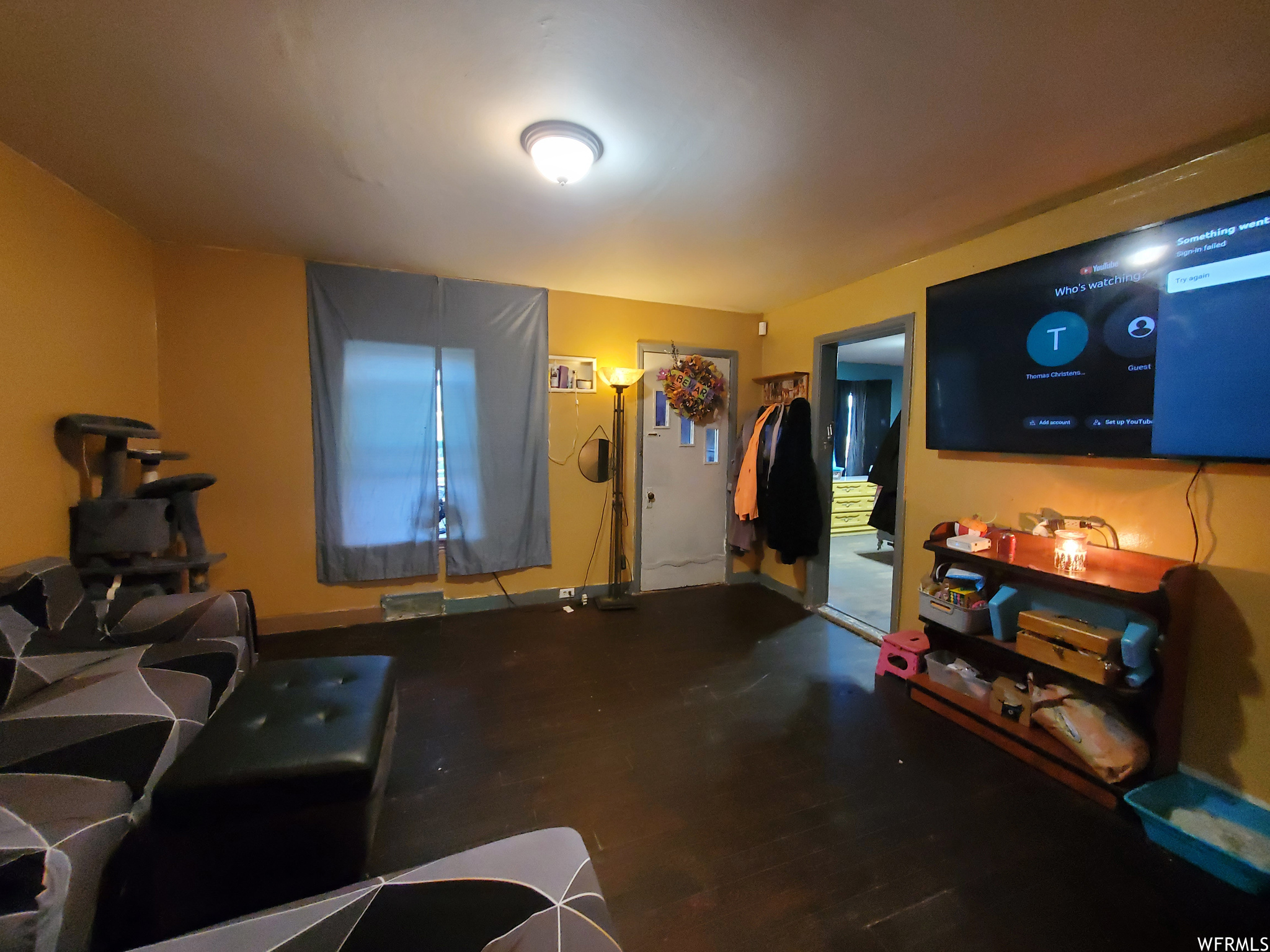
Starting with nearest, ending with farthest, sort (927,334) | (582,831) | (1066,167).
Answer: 1. (582,831)
2. (1066,167)
3. (927,334)

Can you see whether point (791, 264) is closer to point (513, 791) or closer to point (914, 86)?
point (914, 86)

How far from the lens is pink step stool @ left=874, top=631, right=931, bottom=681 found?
2375 mm

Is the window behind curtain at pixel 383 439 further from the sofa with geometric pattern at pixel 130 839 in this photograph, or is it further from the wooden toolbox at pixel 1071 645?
the wooden toolbox at pixel 1071 645

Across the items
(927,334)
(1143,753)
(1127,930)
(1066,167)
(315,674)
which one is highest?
(1066,167)

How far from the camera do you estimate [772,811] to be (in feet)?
5.35

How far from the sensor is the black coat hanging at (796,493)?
3.42 metres

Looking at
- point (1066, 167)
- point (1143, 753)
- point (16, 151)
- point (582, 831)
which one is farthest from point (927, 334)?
point (16, 151)

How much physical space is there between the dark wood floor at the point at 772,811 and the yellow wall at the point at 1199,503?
53 cm

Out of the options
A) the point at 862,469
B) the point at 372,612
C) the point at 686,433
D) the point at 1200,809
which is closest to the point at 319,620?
the point at 372,612

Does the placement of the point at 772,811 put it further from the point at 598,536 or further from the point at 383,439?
the point at 383,439

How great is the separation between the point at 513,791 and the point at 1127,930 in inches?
73.1

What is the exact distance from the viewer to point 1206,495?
66.1 inches

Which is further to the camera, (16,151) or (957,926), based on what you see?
(16,151)

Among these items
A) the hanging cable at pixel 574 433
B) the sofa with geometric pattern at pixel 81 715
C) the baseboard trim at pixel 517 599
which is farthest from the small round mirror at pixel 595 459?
the sofa with geometric pattern at pixel 81 715
